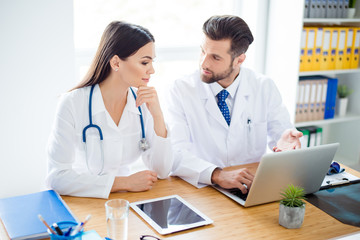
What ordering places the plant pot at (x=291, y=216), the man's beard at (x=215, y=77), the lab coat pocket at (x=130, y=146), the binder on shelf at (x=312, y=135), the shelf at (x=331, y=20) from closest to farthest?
the plant pot at (x=291, y=216), the lab coat pocket at (x=130, y=146), the man's beard at (x=215, y=77), the shelf at (x=331, y=20), the binder on shelf at (x=312, y=135)

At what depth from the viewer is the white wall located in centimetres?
271

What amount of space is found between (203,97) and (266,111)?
38 centimetres

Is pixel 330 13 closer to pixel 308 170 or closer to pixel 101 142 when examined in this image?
pixel 308 170

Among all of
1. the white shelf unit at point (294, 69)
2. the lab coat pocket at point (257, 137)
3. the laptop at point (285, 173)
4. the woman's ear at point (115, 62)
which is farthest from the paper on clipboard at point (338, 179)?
the white shelf unit at point (294, 69)

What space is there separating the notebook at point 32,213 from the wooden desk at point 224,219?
55 millimetres

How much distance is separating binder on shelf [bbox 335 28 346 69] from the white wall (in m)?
2.16

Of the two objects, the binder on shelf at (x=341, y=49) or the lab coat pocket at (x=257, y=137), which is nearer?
the lab coat pocket at (x=257, y=137)

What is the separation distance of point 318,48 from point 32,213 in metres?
2.74

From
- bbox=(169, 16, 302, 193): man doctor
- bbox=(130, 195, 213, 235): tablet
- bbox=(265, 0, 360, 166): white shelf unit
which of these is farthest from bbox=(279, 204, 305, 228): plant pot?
bbox=(265, 0, 360, 166): white shelf unit

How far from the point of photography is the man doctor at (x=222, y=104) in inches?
90.8

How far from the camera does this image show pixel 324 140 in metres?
4.14

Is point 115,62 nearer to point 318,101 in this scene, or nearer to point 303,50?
point 303,50

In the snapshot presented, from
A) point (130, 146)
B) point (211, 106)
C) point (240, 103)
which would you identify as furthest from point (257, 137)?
point (130, 146)

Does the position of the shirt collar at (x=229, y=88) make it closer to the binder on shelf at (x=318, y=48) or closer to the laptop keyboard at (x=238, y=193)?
the laptop keyboard at (x=238, y=193)
